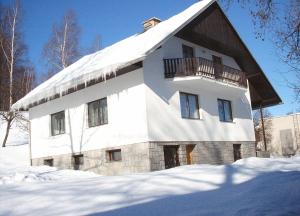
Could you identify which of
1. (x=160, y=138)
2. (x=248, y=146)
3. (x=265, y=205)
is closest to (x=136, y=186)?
(x=265, y=205)

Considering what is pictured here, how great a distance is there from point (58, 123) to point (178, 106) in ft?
21.3

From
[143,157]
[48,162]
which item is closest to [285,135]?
[48,162]

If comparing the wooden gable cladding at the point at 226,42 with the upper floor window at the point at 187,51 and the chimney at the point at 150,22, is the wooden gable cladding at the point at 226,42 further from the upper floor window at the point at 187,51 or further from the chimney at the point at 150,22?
the chimney at the point at 150,22

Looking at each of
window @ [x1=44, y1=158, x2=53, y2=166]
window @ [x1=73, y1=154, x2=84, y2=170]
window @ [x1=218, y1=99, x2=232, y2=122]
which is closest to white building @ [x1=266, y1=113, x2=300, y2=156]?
window @ [x1=218, y1=99, x2=232, y2=122]

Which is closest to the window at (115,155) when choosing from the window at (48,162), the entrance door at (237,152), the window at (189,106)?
the window at (189,106)

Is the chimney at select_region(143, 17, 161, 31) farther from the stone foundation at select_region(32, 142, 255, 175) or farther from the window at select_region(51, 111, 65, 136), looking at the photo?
the stone foundation at select_region(32, 142, 255, 175)

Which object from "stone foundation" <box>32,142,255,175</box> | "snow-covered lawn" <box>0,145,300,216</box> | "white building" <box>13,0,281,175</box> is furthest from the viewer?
"white building" <box>13,0,281,175</box>

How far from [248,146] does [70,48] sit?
57.5 feet

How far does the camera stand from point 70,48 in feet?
99.1

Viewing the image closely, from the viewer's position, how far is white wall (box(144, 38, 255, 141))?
14.0 m

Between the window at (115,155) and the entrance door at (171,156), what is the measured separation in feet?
6.19

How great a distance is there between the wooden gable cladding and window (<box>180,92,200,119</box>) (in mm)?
2860

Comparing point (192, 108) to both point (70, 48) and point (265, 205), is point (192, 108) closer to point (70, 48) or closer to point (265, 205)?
point (265, 205)

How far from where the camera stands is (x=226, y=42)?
18.7 m
